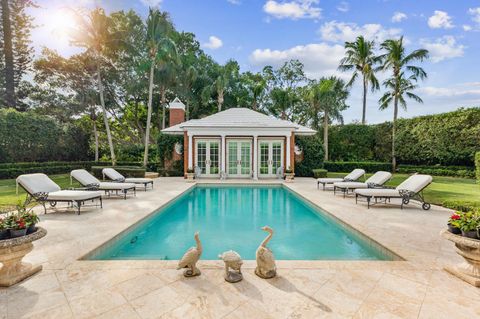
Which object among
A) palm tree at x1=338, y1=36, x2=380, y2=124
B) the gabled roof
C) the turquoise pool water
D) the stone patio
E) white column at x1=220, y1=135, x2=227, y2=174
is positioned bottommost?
the turquoise pool water

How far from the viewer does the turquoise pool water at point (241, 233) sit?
198 inches

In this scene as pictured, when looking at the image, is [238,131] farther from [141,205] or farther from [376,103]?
[376,103]

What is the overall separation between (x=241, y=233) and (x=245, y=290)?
3.35m

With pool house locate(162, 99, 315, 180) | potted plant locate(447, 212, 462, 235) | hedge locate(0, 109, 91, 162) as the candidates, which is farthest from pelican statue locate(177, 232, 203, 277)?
hedge locate(0, 109, 91, 162)

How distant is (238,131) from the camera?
1641 cm

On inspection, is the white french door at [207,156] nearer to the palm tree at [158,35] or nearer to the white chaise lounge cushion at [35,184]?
the palm tree at [158,35]

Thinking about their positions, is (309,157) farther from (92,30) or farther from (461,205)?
(92,30)

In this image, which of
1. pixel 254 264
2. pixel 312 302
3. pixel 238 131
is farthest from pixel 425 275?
pixel 238 131

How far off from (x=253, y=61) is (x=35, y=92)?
24.8m

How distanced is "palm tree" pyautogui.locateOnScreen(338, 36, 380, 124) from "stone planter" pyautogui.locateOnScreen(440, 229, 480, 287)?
77.7 ft

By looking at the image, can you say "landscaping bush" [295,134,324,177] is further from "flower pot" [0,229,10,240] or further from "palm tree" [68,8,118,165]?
"flower pot" [0,229,10,240]

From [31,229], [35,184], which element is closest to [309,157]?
[35,184]

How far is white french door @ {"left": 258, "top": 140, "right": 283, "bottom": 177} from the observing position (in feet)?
56.7

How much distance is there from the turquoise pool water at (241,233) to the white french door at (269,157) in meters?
6.84
